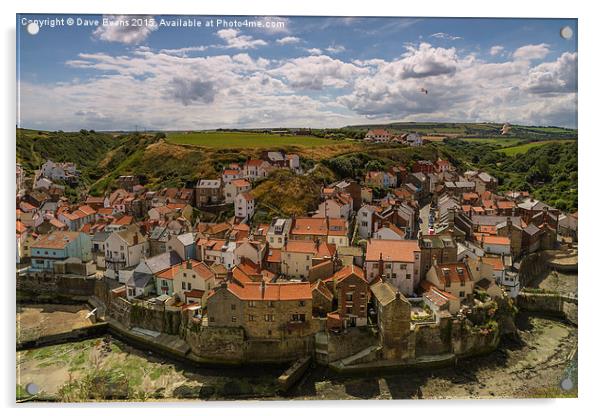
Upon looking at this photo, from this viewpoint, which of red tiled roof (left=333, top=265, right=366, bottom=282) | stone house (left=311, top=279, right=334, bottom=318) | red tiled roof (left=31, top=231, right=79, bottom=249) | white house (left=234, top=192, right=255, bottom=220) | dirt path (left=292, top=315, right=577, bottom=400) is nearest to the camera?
dirt path (left=292, top=315, right=577, bottom=400)

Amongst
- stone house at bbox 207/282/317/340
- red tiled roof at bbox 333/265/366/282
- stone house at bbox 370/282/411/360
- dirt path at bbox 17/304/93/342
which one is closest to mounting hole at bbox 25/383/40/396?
dirt path at bbox 17/304/93/342

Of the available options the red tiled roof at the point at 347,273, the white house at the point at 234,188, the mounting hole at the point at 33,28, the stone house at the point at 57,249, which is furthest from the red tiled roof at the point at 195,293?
the white house at the point at 234,188

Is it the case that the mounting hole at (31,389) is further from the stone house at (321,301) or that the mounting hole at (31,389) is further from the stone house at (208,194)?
the stone house at (208,194)

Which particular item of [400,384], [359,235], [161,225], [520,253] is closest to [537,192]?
[520,253]

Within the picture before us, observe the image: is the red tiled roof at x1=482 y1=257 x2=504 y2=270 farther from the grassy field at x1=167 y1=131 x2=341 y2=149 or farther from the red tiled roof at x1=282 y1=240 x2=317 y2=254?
the grassy field at x1=167 y1=131 x2=341 y2=149

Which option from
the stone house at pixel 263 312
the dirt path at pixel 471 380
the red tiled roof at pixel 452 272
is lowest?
the dirt path at pixel 471 380

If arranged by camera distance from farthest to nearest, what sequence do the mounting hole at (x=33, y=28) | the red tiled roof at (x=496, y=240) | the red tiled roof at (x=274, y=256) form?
the red tiled roof at (x=496, y=240) → the red tiled roof at (x=274, y=256) → the mounting hole at (x=33, y=28)

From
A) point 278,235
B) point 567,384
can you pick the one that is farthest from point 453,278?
point 278,235

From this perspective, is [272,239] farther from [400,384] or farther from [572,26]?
Answer: [572,26]
